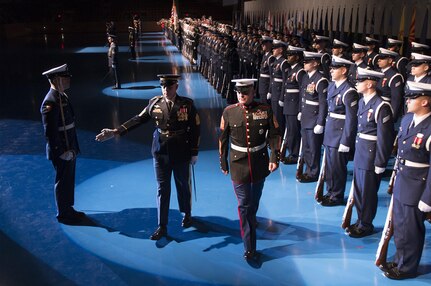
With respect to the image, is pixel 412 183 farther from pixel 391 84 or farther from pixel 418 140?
pixel 391 84

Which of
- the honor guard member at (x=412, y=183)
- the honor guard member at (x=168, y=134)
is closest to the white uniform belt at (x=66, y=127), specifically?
the honor guard member at (x=168, y=134)

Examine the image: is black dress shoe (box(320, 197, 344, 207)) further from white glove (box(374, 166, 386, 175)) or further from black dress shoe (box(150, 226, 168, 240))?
black dress shoe (box(150, 226, 168, 240))

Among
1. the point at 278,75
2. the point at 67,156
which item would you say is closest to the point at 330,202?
the point at 278,75

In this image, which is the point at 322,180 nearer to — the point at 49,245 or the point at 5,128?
the point at 49,245

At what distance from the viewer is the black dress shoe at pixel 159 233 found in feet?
14.9

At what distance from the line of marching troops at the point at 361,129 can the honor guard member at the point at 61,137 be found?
281cm

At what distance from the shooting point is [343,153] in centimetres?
493

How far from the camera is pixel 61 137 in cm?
474

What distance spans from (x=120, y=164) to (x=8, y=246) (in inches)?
101

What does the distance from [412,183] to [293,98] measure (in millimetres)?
3088

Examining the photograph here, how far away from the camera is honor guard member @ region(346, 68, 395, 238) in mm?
4023

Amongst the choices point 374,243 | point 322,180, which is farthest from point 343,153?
point 374,243

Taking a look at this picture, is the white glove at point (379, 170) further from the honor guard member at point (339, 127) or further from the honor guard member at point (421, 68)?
the honor guard member at point (421, 68)

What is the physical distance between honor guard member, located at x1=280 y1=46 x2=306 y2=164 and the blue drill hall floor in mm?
386
